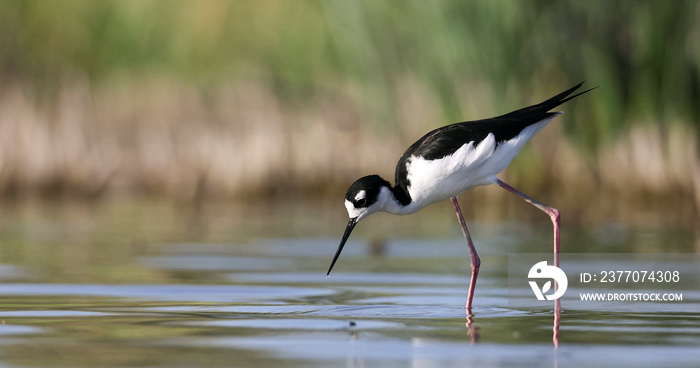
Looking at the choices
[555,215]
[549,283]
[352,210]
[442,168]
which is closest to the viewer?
[442,168]

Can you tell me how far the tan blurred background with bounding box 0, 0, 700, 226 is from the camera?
12953 millimetres

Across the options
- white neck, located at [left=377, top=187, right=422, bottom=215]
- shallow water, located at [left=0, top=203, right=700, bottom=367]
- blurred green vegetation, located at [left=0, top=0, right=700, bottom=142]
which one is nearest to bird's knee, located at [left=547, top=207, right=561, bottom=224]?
shallow water, located at [left=0, top=203, right=700, bottom=367]

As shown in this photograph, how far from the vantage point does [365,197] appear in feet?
24.2

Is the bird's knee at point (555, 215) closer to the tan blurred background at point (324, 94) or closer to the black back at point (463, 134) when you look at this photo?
the black back at point (463, 134)

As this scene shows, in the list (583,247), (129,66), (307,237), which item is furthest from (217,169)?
(583,247)

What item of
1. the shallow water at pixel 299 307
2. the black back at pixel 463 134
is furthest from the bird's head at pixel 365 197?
the shallow water at pixel 299 307

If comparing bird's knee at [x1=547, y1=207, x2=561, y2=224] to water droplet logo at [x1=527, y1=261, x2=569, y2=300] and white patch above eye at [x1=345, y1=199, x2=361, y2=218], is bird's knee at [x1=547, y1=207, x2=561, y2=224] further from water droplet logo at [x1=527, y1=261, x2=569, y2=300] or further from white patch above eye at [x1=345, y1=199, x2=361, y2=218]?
white patch above eye at [x1=345, y1=199, x2=361, y2=218]

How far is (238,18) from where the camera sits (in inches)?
787

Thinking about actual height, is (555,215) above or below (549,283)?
above

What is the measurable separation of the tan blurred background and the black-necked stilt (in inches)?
201

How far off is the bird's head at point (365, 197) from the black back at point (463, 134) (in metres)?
0.13

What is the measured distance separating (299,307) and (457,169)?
4.15 ft

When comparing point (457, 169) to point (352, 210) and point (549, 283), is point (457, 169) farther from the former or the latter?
point (549, 283)

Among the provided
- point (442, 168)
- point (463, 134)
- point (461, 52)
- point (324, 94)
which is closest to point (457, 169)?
point (442, 168)
